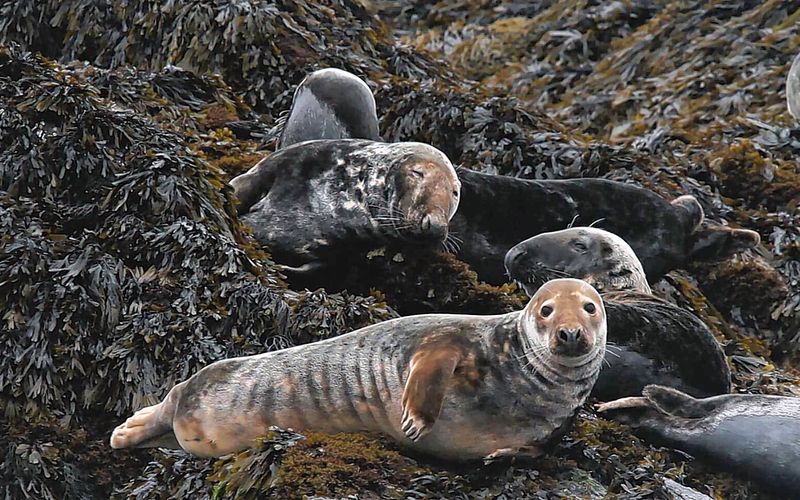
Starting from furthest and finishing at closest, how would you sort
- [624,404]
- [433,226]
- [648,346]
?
[433,226] < [648,346] < [624,404]

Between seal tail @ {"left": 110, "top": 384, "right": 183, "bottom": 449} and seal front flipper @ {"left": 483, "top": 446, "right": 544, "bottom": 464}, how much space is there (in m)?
1.08

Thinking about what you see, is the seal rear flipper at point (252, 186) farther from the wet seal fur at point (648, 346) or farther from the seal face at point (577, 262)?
the wet seal fur at point (648, 346)

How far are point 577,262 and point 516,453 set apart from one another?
7.10ft

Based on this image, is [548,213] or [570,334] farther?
[548,213]

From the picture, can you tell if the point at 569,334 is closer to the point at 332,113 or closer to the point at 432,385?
the point at 432,385

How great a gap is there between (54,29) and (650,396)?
5312mm

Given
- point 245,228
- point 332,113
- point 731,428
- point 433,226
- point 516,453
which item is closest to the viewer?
point 516,453

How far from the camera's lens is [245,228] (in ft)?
23.3

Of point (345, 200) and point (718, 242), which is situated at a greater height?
point (345, 200)

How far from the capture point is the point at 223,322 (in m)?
6.34

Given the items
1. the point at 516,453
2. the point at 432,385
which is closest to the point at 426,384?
the point at 432,385

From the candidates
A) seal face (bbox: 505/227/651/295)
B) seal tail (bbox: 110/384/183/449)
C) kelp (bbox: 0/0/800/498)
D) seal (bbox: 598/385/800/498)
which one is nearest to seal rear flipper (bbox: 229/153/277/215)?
kelp (bbox: 0/0/800/498)

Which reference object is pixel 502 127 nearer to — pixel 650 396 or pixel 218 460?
pixel 650 396

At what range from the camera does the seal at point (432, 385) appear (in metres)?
5.04
